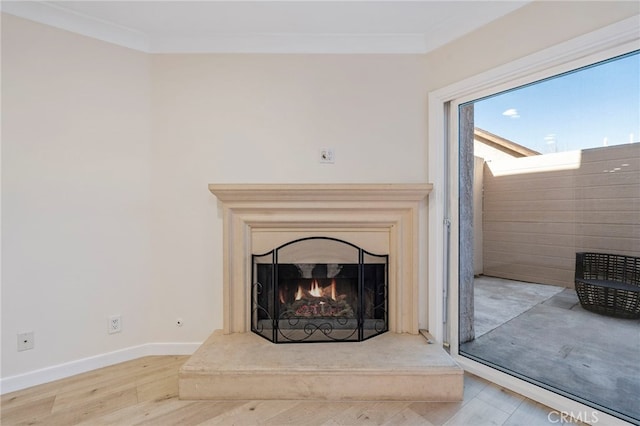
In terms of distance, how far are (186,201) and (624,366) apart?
2.80 m

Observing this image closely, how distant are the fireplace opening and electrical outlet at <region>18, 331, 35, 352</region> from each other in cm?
133

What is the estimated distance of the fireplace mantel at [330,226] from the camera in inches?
77.4

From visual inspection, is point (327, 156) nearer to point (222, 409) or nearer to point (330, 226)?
point (330, 226)

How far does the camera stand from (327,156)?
2061 millimetres

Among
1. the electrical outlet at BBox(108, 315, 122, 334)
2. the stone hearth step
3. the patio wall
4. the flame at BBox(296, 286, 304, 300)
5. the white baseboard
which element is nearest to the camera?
the patio wall

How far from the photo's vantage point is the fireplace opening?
6.66ft

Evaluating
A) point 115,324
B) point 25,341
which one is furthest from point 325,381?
point 25,341

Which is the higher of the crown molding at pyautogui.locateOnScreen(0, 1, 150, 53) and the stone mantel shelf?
the crown molding at pyautogui.locateOnScreen(0, 1, 150, 53)

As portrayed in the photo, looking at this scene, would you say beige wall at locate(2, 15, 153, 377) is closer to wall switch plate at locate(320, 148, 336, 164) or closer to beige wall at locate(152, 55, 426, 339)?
beige wall at locate(152, 55, 426, 339)

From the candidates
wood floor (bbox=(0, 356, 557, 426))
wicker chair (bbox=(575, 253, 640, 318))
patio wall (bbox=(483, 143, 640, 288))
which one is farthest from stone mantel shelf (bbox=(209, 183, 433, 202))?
wood floor (bbox=(0, 356, 557, 426))

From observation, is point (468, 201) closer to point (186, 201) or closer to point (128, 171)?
point (186, 201)

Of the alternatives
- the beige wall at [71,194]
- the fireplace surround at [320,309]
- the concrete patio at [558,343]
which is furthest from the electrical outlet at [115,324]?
the concrete patio at [558,343]

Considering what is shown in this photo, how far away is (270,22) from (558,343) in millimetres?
2717

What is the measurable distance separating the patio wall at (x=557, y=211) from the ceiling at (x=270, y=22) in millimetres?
946
